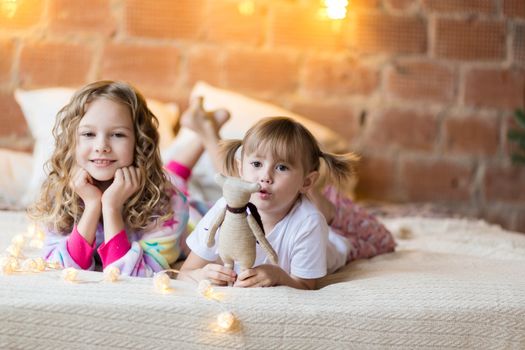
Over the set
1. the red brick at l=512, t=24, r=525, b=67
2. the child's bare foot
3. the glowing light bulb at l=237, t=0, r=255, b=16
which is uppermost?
the glowing light bulb at l=237, t=0, r=255, b=16

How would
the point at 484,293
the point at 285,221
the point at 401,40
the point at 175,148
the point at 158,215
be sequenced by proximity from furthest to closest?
1. the point at 401,40
2. the point at 175,148
3. the point at 158,215
4. the point at 285,221
5. the point at 484,293

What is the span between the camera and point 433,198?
3318 mm

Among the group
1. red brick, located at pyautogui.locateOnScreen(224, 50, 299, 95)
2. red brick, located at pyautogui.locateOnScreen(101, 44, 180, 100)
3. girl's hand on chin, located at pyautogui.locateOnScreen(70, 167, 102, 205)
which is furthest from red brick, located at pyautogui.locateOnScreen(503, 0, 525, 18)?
girl's hand on chin, located at pyautogui.locateOnScreen(70, 167, 102, 205)

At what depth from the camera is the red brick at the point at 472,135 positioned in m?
3.28

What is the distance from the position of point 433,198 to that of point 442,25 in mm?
783

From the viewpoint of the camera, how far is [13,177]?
8.45ft

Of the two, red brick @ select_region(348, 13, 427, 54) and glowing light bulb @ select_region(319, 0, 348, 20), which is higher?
glowing light bulb @ select_region(319, 0, 348, 20)

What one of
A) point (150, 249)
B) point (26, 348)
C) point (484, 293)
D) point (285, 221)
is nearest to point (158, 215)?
point (150, 249)

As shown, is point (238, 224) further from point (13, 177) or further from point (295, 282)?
point (13, 177)

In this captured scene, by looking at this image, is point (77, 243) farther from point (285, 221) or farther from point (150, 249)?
point (285, 221)

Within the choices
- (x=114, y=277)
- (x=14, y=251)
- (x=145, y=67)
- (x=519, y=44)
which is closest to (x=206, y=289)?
(x=114, y=277)

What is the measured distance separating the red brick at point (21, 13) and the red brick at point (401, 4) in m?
1.49

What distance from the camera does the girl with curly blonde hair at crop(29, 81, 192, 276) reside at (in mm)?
1631

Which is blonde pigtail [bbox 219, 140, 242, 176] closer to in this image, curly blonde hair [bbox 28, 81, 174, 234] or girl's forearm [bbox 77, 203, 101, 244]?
curly blonde hair [bbox 28, 81, 174, 234]
